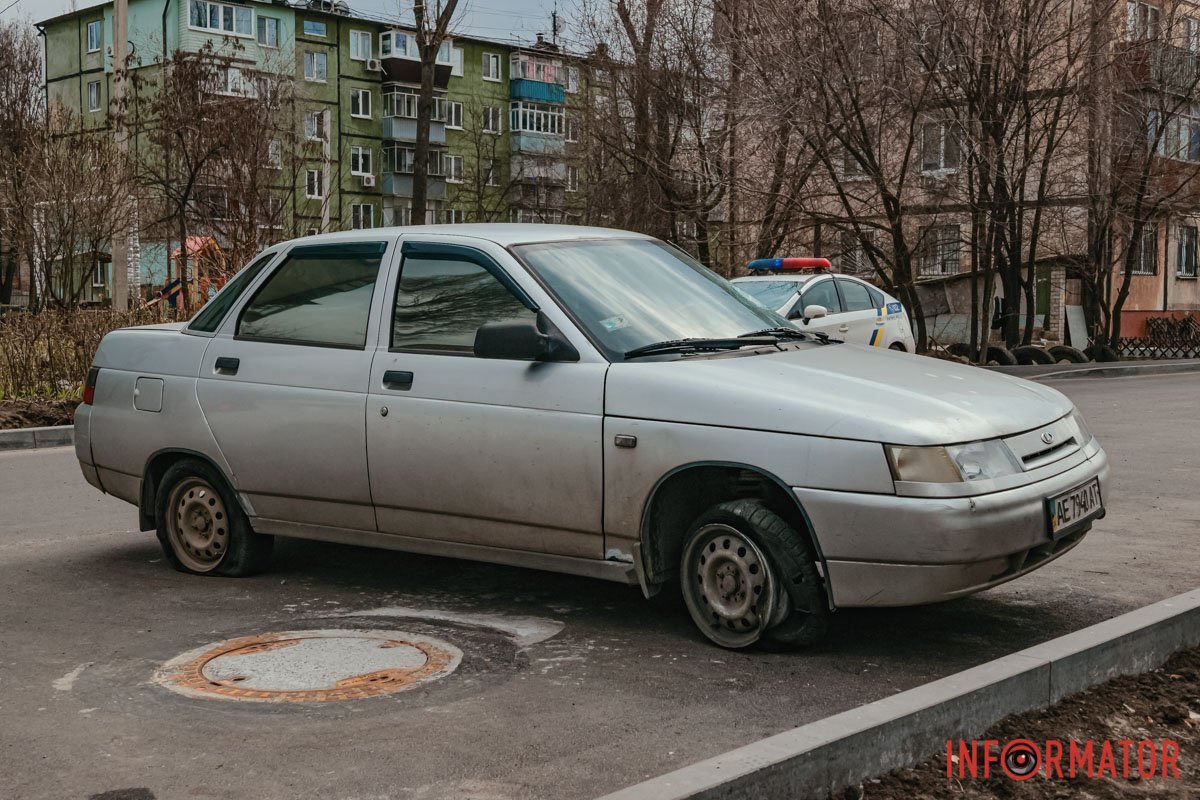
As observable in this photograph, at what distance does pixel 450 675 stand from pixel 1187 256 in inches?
1975

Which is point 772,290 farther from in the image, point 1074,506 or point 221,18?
point 221,18

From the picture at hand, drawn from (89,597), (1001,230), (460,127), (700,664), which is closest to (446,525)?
(700,664)

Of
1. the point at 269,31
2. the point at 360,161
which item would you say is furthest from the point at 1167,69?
the point at 360,161

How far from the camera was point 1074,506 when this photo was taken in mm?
5301

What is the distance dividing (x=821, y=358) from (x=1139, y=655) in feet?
5.55

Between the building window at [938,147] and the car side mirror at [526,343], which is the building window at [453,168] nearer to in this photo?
the building window at [938,147]

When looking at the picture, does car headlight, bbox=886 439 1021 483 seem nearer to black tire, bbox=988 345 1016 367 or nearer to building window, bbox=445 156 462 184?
black tire, bbox=988 345 1016 367

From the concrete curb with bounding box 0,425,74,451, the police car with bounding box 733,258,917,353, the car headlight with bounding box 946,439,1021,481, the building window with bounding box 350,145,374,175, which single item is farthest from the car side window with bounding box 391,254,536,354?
the building window with bounding box 350,145,374,175

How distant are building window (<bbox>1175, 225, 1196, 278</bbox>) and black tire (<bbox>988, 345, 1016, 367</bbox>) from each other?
24342 mm

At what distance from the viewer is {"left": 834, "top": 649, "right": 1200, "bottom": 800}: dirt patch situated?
3770 millimetres

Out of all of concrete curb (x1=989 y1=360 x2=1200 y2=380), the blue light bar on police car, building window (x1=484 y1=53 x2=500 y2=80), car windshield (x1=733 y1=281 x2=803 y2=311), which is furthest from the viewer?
building window (x1=484 y1=53 x2=500 y2=80)

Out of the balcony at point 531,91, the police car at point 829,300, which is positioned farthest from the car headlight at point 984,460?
the balcony at point 531,91

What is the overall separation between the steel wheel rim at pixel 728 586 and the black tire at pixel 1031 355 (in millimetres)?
25006

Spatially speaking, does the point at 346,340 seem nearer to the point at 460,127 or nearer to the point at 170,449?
the point at 170,449
